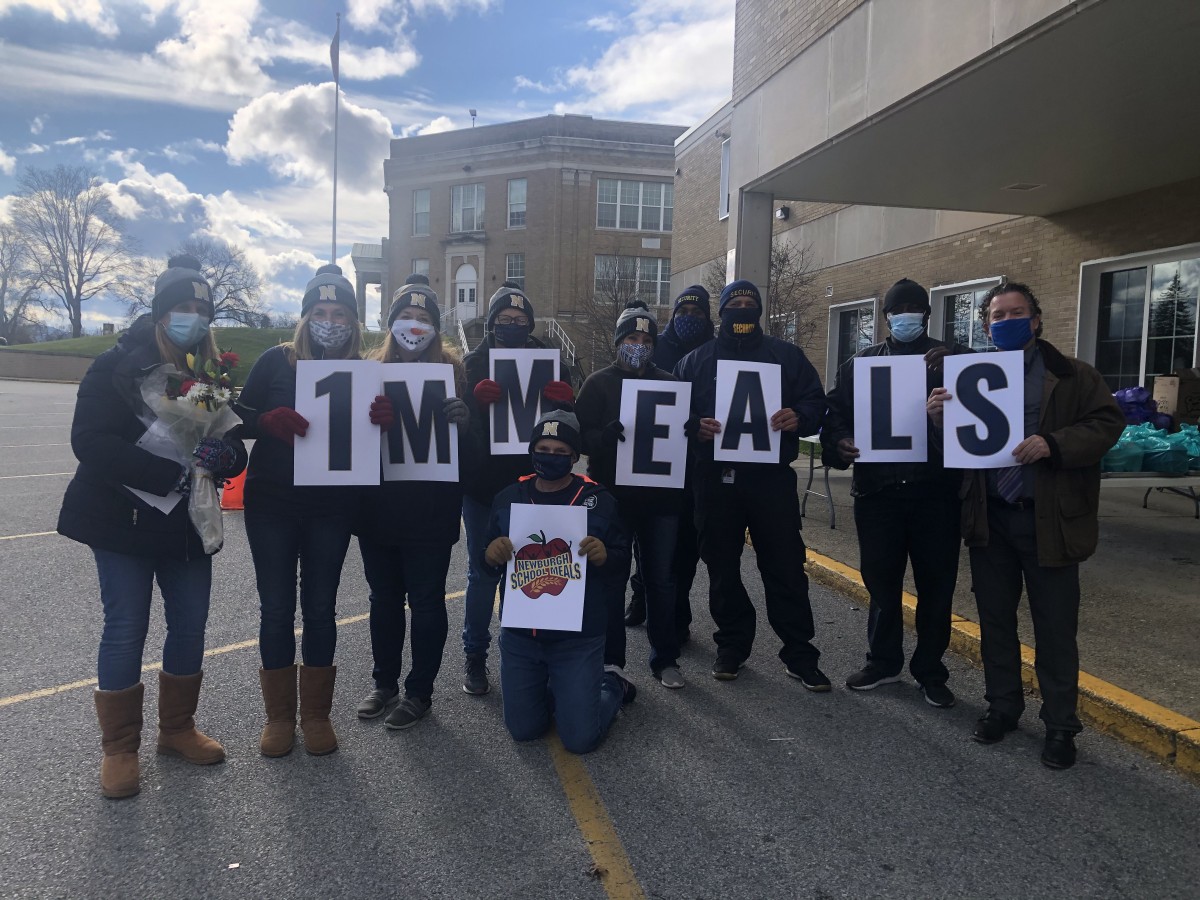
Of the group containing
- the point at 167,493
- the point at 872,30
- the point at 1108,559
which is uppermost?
the point at 872,30

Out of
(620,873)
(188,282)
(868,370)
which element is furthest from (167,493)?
(868,370)

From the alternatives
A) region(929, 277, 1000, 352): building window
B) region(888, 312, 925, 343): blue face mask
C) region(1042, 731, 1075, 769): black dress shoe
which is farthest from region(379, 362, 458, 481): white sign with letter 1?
region(929, 277, 1000, 352): building window

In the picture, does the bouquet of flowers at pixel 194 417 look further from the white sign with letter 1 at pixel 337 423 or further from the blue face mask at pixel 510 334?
the blue face mask at pixel 510 334

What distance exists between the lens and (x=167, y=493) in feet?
11.1

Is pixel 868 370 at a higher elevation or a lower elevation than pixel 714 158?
lower

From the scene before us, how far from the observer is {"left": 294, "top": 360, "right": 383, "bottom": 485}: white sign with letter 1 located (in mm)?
3693

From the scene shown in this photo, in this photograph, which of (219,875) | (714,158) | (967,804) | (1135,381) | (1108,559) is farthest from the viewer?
(714,158)

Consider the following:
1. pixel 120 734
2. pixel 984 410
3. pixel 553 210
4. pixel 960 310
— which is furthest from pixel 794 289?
pixel 553 210

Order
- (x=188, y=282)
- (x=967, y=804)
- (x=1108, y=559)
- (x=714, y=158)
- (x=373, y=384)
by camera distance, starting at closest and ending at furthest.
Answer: (x=967, y=804) < (x=188, y=282) < (x=373, y=384) < (x=1108, y=559) < (x=714, y=158)

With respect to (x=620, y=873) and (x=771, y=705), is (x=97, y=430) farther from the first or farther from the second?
(x=771, y=705)

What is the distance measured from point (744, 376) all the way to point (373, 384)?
2.08m

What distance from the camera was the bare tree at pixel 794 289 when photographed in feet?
52.2

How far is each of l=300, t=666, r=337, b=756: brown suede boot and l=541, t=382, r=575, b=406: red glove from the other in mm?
1752

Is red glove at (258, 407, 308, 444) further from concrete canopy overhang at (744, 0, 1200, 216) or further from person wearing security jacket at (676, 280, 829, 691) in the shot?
concrete canopy overhang at (744, 0, 1200, 216)
